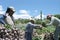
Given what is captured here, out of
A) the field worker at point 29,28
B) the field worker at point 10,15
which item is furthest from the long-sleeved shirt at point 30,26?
the field worker at point 10,15

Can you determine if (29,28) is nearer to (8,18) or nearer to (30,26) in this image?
(30,26)

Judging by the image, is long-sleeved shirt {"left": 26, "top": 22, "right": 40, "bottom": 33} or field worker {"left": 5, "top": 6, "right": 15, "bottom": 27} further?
field worker {"left": 5, "top": 6, "right": 15, "bottom": 27}

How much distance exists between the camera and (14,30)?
1293cm

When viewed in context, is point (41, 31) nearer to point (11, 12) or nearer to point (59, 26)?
point (11, 12)

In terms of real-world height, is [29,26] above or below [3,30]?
above

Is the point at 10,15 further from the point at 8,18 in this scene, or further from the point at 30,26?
the point at 30,26

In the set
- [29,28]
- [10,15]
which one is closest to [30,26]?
[29,28]

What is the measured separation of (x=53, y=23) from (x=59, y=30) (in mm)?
694

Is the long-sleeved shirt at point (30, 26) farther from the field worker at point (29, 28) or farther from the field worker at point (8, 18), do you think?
the field worker at point (8, 18)

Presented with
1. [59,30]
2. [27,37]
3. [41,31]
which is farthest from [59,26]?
[41,31]

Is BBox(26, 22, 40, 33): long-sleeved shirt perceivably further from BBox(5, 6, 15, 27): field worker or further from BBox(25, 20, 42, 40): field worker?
BBox(5, 6, 15, 27): field worker

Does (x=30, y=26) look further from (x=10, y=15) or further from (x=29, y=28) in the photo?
(x=10, y=15)

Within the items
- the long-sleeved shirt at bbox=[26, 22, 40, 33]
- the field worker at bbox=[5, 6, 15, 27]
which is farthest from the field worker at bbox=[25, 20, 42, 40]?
the field worker at bbox=[5, 6, 15, 27]

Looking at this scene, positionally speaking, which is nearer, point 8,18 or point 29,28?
point 29,28
